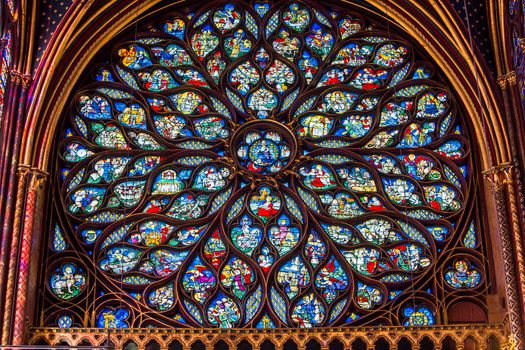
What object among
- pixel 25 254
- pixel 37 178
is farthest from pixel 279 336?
pixel 37 178

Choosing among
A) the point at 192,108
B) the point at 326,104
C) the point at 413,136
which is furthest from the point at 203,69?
the point at 413,136

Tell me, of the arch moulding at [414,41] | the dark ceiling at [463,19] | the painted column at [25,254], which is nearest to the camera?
the painted column at [25,254]

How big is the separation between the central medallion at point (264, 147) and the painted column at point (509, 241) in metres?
3.16

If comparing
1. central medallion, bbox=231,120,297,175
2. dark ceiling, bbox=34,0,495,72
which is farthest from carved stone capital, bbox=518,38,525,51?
central medallion, bbox=231,120,297,175

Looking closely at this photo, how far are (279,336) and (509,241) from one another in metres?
3.48

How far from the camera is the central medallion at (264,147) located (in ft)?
57.2

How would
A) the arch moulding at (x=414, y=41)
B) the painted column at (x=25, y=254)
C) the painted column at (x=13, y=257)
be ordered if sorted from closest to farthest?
1. the painted column at (x=13, y=257)
2. the painted column at (x=25, y=254)
3. the arch moulding at (x=414, y=41)

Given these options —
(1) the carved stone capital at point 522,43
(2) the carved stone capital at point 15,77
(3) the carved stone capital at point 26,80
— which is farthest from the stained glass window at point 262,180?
(1) the carved stone capital at point 522,43

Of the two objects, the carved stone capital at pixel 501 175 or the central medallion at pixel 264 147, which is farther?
the central medallion at pixel 264 147

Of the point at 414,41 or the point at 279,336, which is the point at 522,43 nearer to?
the point at 414,41

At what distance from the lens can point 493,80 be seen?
16562 millimetres

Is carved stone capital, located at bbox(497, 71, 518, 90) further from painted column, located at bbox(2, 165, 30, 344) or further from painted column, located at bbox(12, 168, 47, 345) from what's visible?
painted column, located at bbox(2, 165, 30, 344)

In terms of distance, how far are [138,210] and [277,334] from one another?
3026 mm

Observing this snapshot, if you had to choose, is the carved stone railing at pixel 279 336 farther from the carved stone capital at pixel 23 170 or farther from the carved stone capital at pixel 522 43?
the carved stone capital at pixel 522 43
